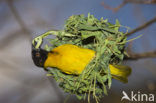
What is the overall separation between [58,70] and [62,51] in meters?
0.12

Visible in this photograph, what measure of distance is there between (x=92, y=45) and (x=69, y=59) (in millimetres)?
147

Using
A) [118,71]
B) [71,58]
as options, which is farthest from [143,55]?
[71,58]

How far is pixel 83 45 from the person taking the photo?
0.93m

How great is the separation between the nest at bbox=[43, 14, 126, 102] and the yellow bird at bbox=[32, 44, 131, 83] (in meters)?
0.03

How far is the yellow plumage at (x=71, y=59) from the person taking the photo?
0.84 metres

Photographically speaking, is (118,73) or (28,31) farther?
(28,31)

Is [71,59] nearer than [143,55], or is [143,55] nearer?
[71,59]

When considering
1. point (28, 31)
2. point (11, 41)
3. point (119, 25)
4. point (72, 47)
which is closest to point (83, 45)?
point (72, 47)

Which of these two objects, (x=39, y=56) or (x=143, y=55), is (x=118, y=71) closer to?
(x=39, y=56)

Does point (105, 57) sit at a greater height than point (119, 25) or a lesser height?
lesser

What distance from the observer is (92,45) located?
3.02 ft

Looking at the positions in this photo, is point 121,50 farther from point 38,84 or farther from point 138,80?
point 38,84

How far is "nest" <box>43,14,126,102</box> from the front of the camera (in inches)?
33.5

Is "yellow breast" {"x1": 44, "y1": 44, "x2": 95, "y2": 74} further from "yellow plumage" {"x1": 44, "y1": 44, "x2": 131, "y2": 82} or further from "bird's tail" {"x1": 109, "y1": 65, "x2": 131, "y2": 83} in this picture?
"bird's tail" {"x1": 109, "y1": 65, "x2": 131, "y2": 83}
